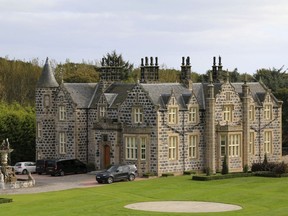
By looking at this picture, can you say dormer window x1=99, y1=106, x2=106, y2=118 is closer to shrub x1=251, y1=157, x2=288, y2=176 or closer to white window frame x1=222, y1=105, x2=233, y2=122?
white window frame x1=222, y1=105, x2=233, y2=122

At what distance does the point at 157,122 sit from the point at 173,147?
302cm

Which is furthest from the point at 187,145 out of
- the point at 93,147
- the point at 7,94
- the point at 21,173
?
the point at 7,94

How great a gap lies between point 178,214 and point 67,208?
647 centimetres

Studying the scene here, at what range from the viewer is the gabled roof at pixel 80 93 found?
68.2 m

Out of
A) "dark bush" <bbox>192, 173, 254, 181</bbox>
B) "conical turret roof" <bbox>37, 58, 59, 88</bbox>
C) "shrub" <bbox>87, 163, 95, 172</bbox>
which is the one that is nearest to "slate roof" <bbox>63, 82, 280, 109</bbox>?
"conical turret roof" <bbox>37, 58, 59, 88</bbox>

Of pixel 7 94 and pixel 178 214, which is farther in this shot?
pixel 7 94

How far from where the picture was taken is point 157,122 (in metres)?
62.1

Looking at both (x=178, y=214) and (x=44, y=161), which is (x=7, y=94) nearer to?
(x=44, y=161)

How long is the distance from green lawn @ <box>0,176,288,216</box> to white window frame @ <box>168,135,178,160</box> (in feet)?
12.3

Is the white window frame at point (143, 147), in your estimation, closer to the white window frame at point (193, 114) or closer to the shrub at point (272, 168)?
the white window frame at point (193, 114)

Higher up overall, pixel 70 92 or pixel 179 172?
pixel 70 92

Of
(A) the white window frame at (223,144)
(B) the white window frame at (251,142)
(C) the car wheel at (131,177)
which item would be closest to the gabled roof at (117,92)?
(C) the car wheel at (131,177)

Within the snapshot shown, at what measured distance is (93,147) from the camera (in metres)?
67.4

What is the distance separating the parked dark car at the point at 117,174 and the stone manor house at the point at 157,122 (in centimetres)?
324
